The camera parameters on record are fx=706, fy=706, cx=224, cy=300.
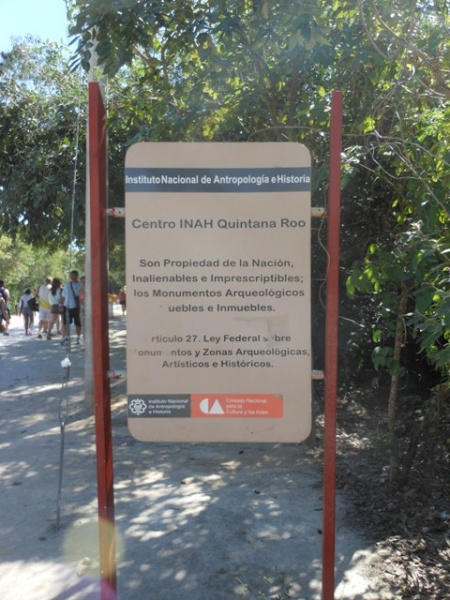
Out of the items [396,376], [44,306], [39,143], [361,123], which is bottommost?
[396,376]

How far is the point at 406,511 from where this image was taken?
203 inches

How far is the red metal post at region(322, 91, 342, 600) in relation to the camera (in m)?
3.06

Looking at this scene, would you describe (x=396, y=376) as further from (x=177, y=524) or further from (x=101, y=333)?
(x=101, y=333)

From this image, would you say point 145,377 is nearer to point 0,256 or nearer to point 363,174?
point 363,174

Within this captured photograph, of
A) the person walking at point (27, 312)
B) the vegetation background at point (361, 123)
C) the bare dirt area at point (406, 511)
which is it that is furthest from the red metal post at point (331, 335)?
the person walking at point (27, 312)

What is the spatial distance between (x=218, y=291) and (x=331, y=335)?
0.55 metres

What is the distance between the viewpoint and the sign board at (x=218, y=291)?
3.17m

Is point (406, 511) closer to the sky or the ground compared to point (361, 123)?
closer to the ground

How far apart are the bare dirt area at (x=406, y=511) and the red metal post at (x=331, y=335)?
1210 mm

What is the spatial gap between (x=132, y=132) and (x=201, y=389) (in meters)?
6.25

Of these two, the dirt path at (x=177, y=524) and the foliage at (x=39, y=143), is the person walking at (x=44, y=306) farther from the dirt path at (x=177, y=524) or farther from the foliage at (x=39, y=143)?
the dirt path at (x=177, y=524)

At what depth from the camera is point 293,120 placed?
688 centimetres

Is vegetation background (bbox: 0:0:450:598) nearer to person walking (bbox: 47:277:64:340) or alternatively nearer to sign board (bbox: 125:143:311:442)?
sign board (bbox: 125:143:311:442)

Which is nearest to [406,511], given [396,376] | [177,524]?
[396,376]
